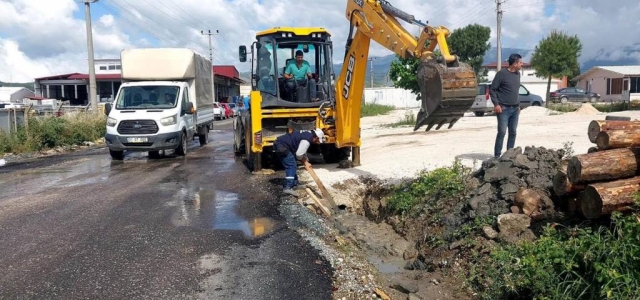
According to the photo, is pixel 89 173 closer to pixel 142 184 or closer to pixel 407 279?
pixel 142 184

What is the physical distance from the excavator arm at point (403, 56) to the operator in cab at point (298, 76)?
1.05m

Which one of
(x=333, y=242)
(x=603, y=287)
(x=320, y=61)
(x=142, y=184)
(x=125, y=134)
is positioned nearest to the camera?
(x=603, y=287)

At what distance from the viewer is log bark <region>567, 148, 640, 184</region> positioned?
5145 millimetres

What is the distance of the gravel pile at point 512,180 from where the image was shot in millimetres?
6211

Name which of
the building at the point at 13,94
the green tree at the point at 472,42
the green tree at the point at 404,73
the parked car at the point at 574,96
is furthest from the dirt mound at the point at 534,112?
the building at the point at 13,94

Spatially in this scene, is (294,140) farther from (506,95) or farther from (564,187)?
(564,187)

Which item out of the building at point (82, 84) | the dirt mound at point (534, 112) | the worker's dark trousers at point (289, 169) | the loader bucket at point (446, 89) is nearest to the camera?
the loader bucket at point (446, 89)

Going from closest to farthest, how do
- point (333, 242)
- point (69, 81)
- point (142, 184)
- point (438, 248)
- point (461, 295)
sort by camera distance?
point (461, 295)
point (438, 248)
point (333, 242)
point (142, 184)
point (69, 81)

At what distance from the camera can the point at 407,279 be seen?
18.7 feet

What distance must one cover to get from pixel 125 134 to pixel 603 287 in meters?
12.5

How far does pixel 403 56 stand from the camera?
810 centimetres

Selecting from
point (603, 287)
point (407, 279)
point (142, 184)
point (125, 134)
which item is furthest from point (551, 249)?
point (125, 134)

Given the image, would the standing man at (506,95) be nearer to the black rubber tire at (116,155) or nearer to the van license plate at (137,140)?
the van license plate at (137,140)

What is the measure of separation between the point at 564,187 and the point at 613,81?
53.0 m
